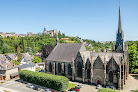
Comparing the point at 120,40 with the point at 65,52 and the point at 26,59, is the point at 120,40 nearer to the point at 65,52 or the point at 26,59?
the point at 65,52

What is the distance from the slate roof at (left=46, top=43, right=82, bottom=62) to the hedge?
39.7ft

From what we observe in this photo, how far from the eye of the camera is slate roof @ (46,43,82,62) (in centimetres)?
5030

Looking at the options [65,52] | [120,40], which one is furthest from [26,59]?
[120,40]

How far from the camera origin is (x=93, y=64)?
139ft

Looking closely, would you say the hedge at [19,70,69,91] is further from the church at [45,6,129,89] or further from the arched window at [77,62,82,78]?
the church at [45,6,129,89]

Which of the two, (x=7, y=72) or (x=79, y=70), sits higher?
(x=79, y=70)

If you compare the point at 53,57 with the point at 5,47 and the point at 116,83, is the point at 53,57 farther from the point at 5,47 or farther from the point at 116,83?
the point at 5,47

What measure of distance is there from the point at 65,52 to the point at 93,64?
610 inches

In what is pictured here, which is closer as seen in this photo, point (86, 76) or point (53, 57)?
point (86, 76)

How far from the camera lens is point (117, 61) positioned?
129ft

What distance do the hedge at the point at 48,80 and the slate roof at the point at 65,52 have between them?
12.1 meters

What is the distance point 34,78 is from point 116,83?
96.7 ft

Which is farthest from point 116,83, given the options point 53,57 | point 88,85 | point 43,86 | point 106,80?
point 53,57

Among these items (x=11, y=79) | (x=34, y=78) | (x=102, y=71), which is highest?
(x=102, y=71)
